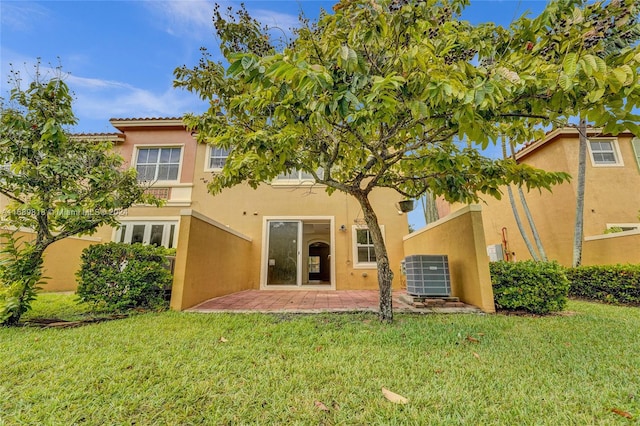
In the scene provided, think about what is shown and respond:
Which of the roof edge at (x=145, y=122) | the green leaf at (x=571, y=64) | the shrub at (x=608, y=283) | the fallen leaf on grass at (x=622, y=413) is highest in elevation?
the roof edge at (x=145, y=122)

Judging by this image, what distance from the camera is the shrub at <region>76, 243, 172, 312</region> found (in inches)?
206

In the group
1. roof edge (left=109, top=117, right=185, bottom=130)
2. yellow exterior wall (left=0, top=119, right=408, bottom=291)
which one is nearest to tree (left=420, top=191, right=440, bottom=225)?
yellow exterior wall (left=0, top=119, right=408, bottom=291)

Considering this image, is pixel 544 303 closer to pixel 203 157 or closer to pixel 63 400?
pixel 63 400

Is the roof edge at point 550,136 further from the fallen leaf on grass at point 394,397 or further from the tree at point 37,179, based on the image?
Answer: the tree at point 37,179

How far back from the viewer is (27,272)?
4.43m

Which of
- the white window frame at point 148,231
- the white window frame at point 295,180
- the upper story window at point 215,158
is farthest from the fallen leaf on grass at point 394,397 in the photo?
the upper story window at point 215,158

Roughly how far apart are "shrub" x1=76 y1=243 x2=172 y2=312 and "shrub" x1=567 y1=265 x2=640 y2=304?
10948mm

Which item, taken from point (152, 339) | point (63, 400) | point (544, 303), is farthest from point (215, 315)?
point (544, 303)

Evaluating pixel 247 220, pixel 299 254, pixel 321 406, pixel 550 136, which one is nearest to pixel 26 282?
pixel 321 406

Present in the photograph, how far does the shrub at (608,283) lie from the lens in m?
6.64

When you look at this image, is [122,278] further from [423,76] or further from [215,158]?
[215,158]

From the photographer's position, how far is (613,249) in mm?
8453

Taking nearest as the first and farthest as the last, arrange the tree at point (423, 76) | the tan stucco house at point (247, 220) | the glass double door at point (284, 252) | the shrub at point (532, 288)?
the tree at point (423, 76), the shrub at point (532, 288), the tan stucco house at point (247, 220), the glass double door at point (284, 252)

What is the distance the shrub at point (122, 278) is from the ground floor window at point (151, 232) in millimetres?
4572
